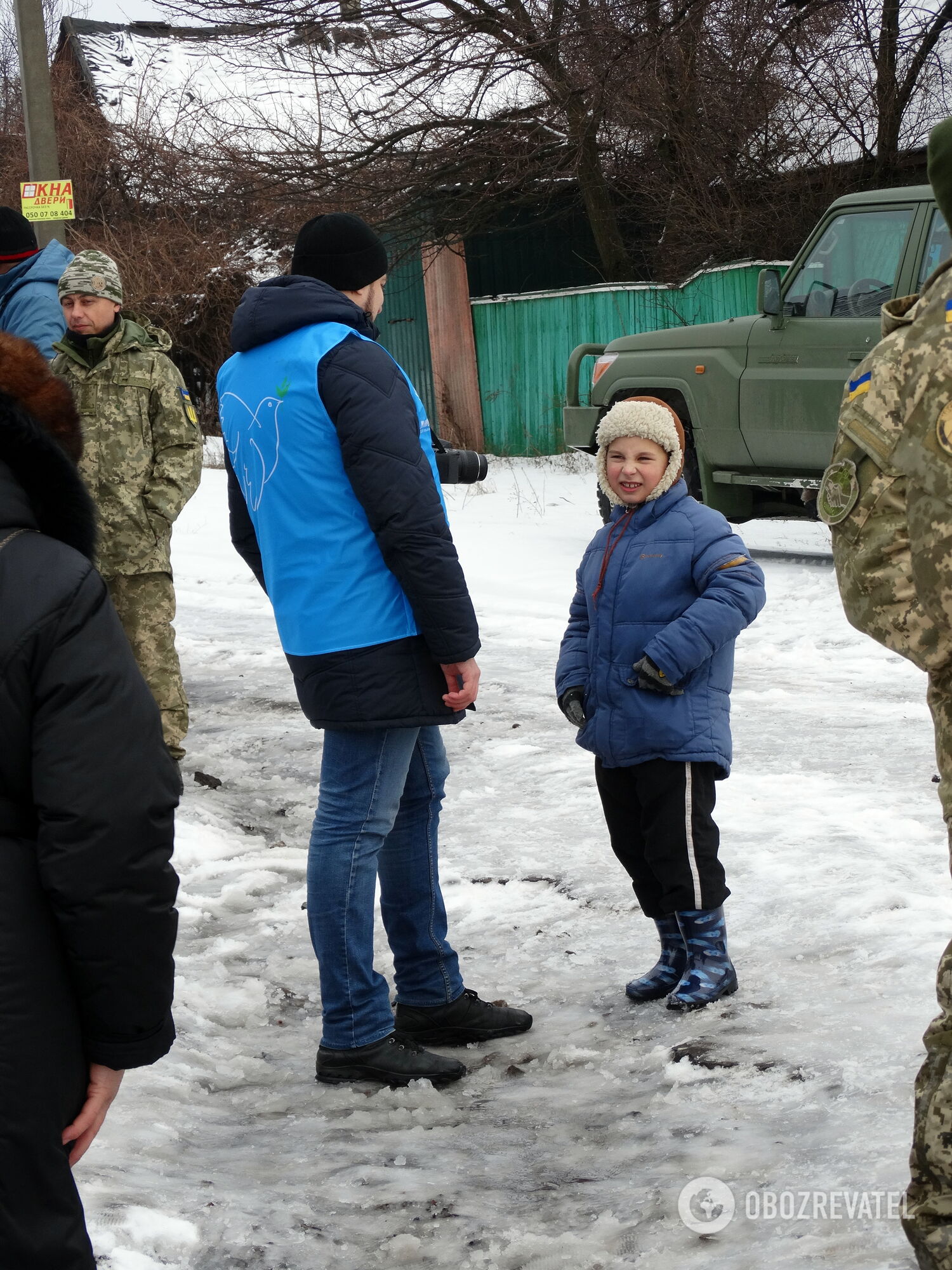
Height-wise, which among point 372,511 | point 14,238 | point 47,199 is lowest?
point 372,511

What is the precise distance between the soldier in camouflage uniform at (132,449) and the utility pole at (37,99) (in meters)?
5.22

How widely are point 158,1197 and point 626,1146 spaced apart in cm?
94

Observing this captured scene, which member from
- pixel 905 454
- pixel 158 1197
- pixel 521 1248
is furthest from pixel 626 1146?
pixel 905 454

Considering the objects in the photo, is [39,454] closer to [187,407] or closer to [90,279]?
[90,279]

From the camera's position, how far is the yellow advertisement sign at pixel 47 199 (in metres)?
8.89

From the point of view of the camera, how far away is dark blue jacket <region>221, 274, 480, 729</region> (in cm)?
285

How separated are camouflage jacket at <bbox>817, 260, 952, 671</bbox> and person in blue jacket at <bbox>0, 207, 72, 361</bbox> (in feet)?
13.8

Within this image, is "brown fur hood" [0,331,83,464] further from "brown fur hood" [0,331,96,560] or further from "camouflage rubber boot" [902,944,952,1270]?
"camouflage rubber boot" [902,944,952,1270]

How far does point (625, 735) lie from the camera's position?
326 centimetres

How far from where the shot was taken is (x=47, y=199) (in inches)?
352

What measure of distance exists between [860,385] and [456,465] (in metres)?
1.80

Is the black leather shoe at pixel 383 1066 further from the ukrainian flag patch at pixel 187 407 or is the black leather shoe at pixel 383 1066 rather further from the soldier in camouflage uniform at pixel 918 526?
the ukrainian flag patch at pixel 187 407

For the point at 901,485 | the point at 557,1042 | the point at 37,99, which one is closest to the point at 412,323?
the point at 37,99
